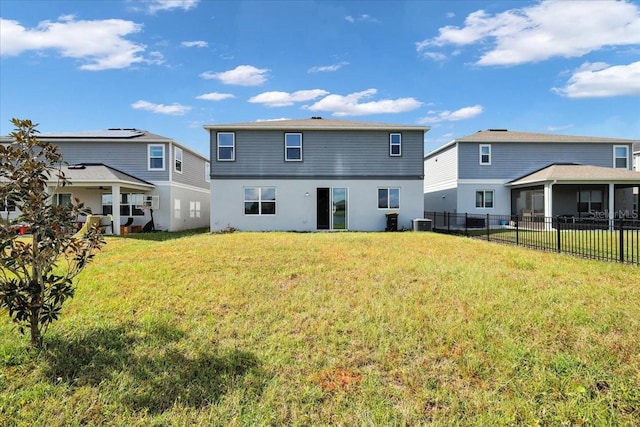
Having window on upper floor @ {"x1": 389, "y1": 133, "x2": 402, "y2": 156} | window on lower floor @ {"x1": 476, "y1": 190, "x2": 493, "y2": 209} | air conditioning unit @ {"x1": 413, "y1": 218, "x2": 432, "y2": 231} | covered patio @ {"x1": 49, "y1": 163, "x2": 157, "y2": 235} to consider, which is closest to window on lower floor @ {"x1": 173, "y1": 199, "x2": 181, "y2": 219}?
covered patio @ {"x1": 49, "y1": 163, "x2": 157, "y2": 235}

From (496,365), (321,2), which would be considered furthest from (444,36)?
(496,365)

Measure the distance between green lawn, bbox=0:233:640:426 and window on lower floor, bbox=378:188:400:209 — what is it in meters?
11.7

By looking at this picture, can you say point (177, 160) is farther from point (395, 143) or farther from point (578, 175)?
point (578, 175)

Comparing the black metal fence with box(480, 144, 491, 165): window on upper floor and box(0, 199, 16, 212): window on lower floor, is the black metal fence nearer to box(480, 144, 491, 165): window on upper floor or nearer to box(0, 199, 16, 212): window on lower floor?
box(480, 144, 491, 165): window on upper floor

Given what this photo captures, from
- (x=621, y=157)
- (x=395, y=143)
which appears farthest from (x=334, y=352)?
(x=621, y=157)

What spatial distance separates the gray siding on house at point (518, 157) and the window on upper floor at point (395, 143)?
195 inches

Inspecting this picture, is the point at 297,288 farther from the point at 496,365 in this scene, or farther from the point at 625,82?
the point at 625,82

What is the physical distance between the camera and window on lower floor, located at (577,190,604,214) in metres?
22.0

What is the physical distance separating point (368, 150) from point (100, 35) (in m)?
12.2

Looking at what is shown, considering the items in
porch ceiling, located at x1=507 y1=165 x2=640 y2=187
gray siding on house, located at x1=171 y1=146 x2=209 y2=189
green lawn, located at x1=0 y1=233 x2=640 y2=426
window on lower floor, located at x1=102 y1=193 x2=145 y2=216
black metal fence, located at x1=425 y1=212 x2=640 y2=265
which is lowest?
green lawn, located at x1=0 y1=233 x2=640 y2=426

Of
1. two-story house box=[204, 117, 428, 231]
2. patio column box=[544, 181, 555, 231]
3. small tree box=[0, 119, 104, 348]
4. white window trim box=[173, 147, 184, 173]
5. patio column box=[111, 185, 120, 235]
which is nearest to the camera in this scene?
small tree box=[0, 119, 104, 348]

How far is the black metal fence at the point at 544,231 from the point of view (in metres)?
10.9

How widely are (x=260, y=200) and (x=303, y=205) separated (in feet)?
7.29

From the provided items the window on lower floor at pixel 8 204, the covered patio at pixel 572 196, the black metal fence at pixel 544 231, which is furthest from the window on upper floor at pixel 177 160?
the covered patio at pixel 572 196
